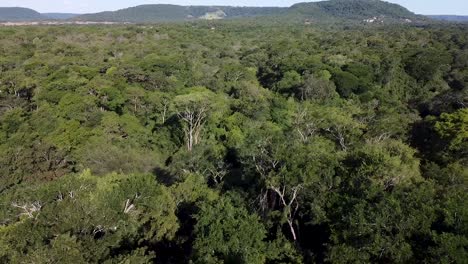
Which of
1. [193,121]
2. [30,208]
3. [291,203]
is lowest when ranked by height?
[193,121]

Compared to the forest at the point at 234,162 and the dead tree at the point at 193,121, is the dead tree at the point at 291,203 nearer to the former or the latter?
the forest at the point at 234,162

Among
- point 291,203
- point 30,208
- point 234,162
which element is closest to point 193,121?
point 234,162

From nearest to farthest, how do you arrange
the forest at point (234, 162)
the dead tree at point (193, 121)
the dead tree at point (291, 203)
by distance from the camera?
1. the forest at point (234, 162)
2. the dead tree at point (291, 203)
3. the dead tree at point (193, 121)

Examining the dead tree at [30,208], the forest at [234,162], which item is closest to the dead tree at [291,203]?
the forest at [234,162]

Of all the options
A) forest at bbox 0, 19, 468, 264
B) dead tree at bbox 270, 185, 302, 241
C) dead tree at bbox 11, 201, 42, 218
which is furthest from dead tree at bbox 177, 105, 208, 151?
dead tree at bbox 11, 201, 42, 218

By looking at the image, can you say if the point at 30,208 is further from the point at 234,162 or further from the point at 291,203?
the point at 234,162

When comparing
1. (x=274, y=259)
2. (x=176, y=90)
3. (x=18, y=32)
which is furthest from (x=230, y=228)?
(x=18, y=32)

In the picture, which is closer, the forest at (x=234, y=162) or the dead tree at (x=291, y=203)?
the forest at (x=234, y=162)

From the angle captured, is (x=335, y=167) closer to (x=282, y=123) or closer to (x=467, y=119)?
(x=467, y=119)
